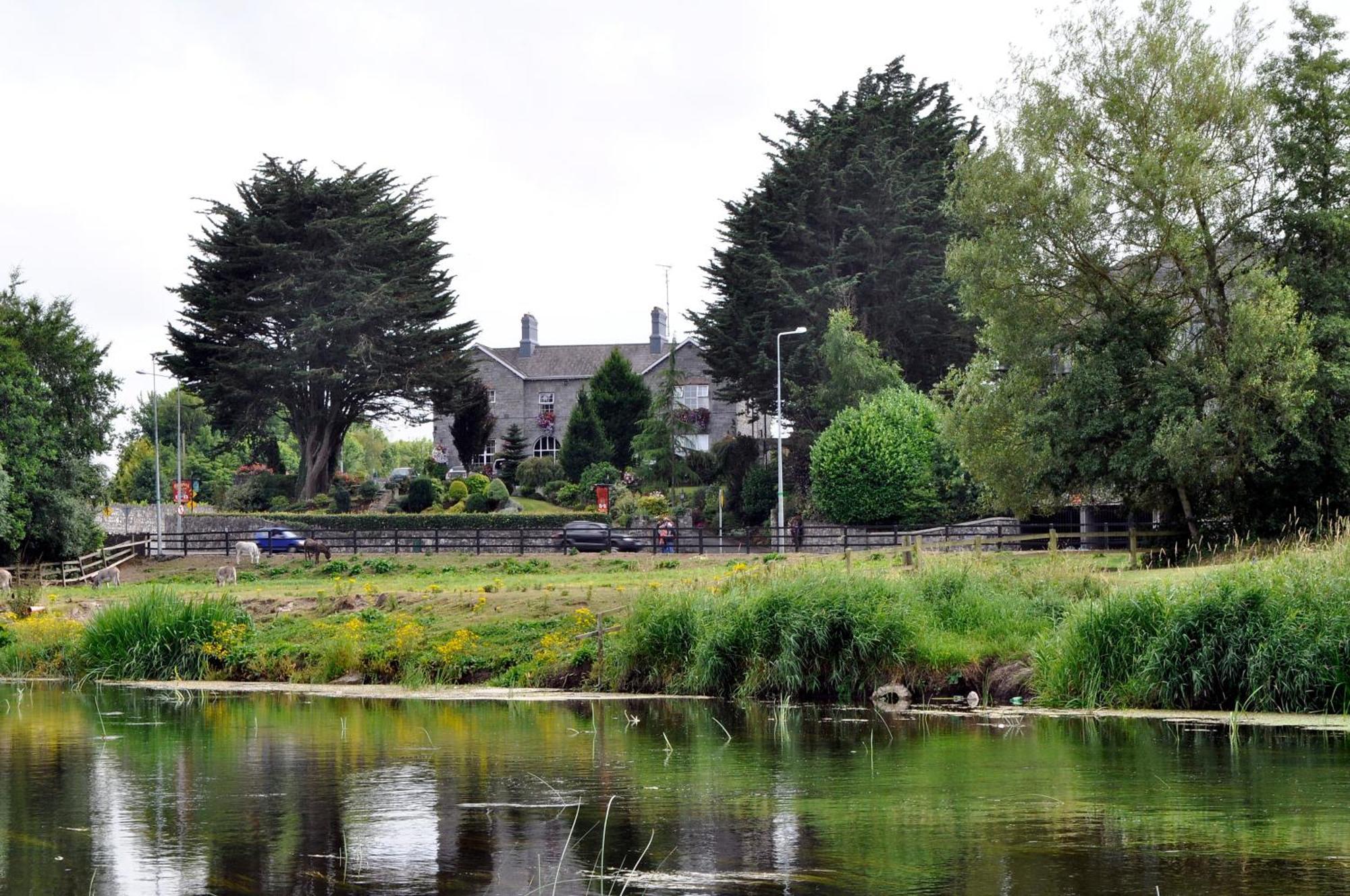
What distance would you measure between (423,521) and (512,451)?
1012 inches

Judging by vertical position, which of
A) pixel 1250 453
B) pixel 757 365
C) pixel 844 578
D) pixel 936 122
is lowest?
pixel 844 578

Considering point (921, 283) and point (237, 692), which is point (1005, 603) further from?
point (921, 283)

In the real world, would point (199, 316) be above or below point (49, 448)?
above

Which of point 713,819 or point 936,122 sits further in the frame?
point 936,122

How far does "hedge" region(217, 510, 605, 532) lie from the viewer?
72625 millimetres

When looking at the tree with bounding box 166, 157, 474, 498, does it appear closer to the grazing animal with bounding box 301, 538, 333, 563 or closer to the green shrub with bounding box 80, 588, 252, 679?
the grazing animal with bounding box 301, 538, 333, 563

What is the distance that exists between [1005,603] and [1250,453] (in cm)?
1844

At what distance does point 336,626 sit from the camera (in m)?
28.9

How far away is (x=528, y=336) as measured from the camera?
A: 364ft

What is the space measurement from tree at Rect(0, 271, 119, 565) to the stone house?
40.2 metres

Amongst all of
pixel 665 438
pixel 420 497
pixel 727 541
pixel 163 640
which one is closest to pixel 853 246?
pixel 665 438

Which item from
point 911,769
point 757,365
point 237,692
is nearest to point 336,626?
point 237,692

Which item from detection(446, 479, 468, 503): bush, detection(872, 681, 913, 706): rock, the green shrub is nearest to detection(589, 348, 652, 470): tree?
detection(446, 479, 468, 503): bush

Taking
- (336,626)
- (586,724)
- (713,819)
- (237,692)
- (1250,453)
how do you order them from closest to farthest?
(713,819) → (586,724) → (237,692) → (336,626) → (1250,453)
